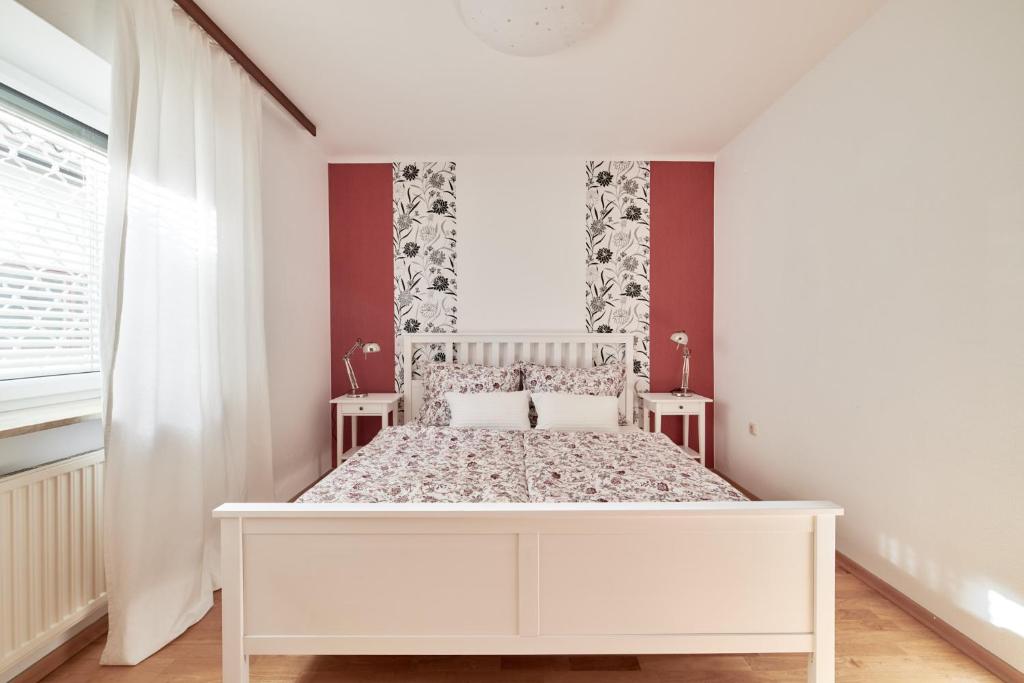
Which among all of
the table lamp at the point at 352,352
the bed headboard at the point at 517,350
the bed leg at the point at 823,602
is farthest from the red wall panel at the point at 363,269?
the bed leg at the point at 823,602

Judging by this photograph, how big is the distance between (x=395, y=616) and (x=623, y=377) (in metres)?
2.36

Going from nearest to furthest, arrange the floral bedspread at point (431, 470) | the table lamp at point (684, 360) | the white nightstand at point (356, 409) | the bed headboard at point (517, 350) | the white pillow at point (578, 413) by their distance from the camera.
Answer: the floral bedspread at point (431, 470) → the white pillow at point (578, 413) → the white nightstand at point (356, 409) → the table lamp at point (684, 360) → the bed headboard at point (517, 350)

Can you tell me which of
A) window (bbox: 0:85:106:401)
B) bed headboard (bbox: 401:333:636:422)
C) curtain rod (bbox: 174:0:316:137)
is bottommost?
bed headboard (bbox: 401:333:636:422)

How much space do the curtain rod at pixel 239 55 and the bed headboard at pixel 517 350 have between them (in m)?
1.64

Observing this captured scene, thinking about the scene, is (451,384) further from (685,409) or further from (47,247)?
(47,247)

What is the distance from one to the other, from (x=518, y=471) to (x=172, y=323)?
1.58 m

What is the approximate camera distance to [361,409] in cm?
326

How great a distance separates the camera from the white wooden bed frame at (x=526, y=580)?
4.39ft

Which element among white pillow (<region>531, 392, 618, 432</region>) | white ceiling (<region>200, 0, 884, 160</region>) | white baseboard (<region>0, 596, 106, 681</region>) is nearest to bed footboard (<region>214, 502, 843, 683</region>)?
white baseboard (<region>0, 596, 106, 681</region>)

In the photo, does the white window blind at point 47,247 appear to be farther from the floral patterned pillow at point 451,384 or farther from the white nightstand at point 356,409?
the floral patterned pillow at point 451,384

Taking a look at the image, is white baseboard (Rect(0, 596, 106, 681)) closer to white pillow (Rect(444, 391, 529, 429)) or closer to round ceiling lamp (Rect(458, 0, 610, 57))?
white pillow (Rect(444, 391, 529, 429))

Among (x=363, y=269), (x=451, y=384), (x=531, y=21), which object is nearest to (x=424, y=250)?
(x=363, y=269)

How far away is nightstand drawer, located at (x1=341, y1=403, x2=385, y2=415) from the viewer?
3238 millimetres

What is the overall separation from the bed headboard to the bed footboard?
2.14 meters
